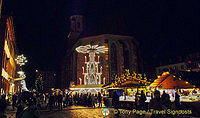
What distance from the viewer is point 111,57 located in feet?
158

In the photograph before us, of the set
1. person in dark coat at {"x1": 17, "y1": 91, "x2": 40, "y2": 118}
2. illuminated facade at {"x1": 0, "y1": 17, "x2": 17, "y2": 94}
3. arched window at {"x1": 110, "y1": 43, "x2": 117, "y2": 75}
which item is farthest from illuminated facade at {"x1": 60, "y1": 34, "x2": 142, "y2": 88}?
person in dark coat at {"x1": 17, "y1": 91, "x2": 40, "y2": 118}

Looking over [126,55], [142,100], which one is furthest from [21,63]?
[126,55]

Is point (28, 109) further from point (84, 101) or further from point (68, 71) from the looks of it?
point (68, 71)

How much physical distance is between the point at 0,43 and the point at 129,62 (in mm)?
36344

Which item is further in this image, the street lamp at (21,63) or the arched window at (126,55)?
the arched window at (126,55)

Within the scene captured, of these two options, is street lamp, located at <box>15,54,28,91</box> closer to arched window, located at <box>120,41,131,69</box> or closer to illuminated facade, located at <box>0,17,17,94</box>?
illuminated facade, located at <box>0,17,17,94</box>

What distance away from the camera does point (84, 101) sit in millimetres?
22875

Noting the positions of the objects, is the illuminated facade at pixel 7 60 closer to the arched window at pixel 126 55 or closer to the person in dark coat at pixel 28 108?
the person in dark coat at pixel 28 108

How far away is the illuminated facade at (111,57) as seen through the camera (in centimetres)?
4750

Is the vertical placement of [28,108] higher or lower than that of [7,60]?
lower

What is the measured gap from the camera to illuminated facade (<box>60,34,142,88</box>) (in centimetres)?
4750

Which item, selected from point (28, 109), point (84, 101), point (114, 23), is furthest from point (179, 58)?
point (28, 109)

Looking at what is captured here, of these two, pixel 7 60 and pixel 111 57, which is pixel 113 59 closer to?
pixel 111 57

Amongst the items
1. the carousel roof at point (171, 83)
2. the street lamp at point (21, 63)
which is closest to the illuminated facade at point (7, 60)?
the street lamp at point (21, 63)
